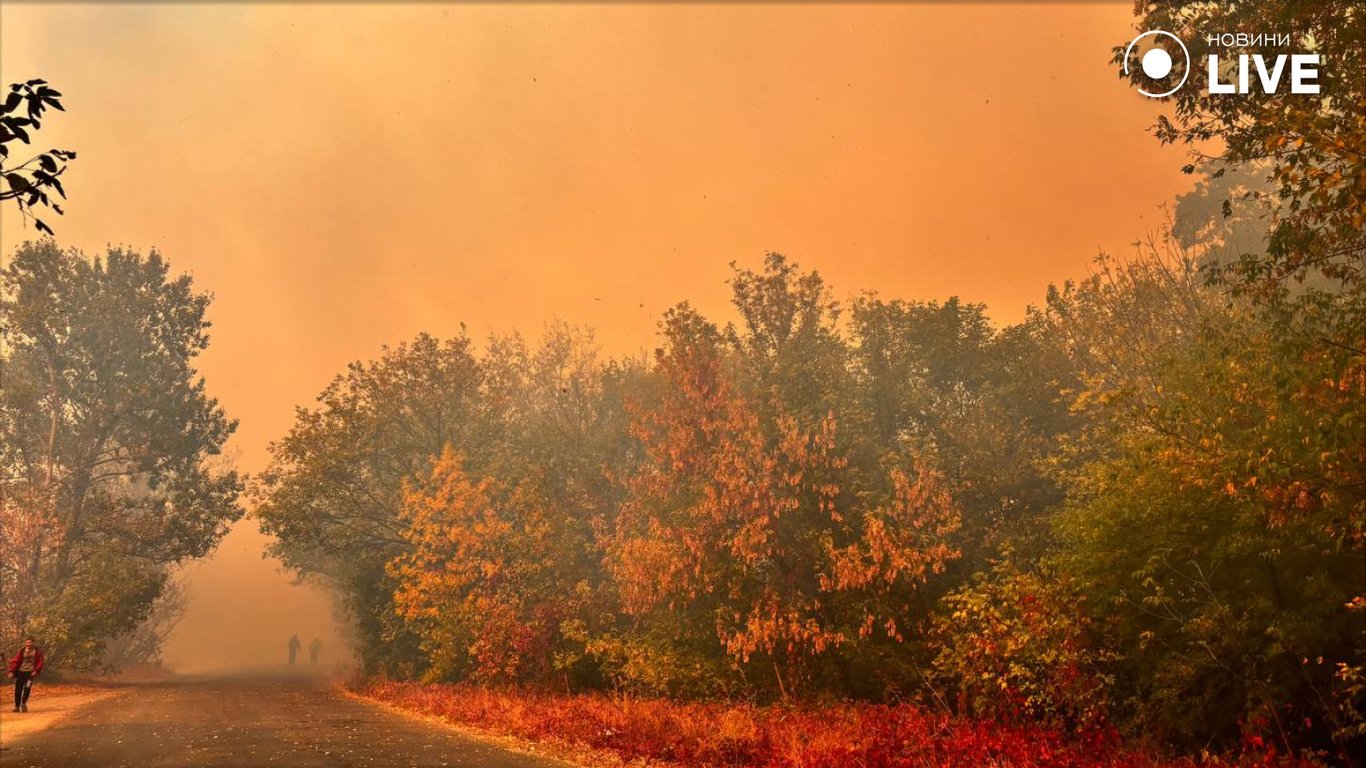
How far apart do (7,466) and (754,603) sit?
A: 42.0 m

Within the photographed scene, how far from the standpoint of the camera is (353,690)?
113ft

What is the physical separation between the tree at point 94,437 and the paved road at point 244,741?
14.8 metres

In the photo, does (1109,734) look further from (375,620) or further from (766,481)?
(375,620)

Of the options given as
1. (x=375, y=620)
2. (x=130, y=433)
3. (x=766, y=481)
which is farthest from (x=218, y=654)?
(x=766, y=481)

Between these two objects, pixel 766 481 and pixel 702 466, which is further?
pixel 702 466

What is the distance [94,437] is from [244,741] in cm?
3578

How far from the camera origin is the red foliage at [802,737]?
12.1 meters

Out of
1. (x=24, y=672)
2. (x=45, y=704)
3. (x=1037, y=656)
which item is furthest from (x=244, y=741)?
(x=1037, y=656)

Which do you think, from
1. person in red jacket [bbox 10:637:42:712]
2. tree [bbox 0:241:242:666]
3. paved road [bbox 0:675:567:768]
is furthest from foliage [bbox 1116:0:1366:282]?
tree [bbox 0:241:242:666]

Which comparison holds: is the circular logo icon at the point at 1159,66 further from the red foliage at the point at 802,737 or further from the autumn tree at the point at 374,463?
the autumn tree at the point at 374,463

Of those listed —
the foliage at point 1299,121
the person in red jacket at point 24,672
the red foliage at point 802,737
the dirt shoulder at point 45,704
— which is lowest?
the red foliage at point 802,737

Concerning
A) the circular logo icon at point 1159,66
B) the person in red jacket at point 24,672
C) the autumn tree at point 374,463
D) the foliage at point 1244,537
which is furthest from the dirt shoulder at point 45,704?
the circular logo icon at point 1159,66

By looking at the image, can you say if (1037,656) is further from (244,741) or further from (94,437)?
(94,437)

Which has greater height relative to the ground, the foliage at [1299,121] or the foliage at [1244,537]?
the foliage at [1299,121]
